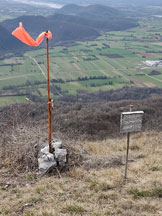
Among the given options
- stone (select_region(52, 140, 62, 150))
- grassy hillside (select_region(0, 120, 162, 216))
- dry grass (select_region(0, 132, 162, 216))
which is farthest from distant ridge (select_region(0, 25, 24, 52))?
dry grass (select_region(0, 132, 162, 216))

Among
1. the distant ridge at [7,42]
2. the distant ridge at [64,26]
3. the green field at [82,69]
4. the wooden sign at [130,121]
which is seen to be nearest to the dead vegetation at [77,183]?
the wooden sign at [130,121]

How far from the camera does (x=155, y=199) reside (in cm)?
531

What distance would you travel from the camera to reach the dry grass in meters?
4.85

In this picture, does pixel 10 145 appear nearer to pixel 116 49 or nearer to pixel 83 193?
→ pixel 83 193

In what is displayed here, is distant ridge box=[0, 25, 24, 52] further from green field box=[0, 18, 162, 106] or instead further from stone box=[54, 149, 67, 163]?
stone box=[54, 149, 67, 163]

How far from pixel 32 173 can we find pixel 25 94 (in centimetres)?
2917

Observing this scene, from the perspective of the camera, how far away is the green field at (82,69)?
127 feet

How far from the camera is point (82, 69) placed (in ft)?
161

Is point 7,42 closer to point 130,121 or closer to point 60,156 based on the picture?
point 60,156

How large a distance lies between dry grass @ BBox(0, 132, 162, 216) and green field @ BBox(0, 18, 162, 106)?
26.0 m

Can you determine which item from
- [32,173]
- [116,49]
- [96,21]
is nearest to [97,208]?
[32,173]

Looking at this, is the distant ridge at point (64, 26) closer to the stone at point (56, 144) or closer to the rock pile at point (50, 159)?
the stone at point (56, 144)

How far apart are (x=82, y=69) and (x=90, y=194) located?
4474 cm

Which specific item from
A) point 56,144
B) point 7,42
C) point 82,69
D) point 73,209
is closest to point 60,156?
point 56,144
